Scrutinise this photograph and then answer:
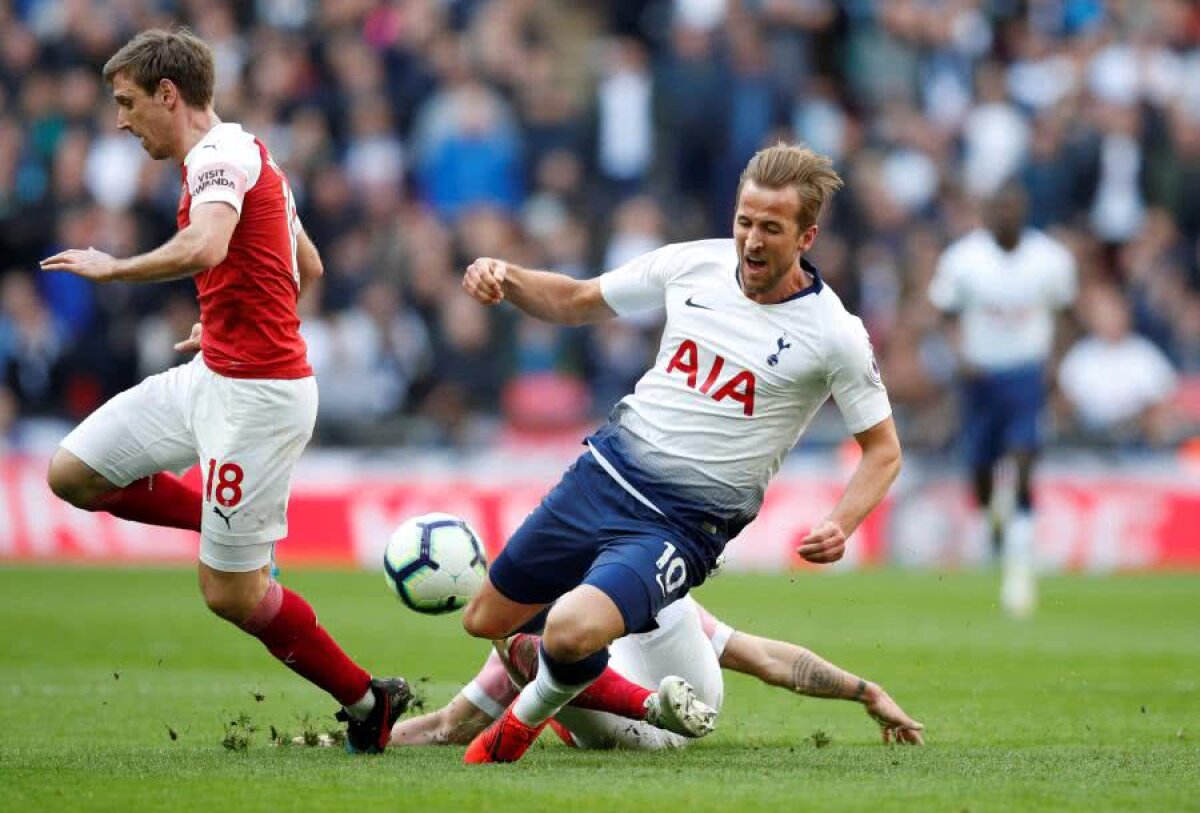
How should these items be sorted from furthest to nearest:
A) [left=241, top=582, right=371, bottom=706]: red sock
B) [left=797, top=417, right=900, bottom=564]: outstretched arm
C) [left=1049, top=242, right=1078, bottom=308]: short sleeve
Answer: [left=1049, top=242, right=1078, bottom=308]: short sleeve, [left=241, top=582, right=371, bottom=706]: red sock, [left=797, top=417, right=900, bottom=564]: outstretched arm

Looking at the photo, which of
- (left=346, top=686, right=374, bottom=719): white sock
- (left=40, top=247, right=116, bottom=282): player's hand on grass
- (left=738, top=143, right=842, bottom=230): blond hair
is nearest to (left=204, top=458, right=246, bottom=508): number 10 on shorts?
(left=346, top=686, right=374, bottom=719): white sock

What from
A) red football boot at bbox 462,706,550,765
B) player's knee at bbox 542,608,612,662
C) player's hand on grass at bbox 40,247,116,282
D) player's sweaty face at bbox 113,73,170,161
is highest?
player's sweaty face at bbox 113,73,170,161

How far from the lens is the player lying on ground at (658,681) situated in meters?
8.41

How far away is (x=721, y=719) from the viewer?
9602 millimetres

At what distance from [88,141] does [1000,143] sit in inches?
371

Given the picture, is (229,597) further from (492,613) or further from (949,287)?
(949,287)

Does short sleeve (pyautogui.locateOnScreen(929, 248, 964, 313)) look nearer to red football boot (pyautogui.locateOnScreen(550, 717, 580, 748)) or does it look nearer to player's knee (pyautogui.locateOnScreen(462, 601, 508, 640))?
red football boot (pyautogui.locateOnScreen(550, 717, 580, 748))

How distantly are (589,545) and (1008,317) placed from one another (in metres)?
8.41

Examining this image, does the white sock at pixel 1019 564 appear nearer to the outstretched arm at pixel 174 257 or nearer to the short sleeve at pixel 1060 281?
the short sleeve at pixel 1060 281

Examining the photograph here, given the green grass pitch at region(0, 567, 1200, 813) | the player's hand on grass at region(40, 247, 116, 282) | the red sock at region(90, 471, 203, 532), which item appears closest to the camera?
the green grass pitch at region(0, 567, 1200, 813)

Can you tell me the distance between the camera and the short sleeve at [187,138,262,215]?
773 cm

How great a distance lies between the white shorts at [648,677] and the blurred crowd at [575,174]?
10.8 metres

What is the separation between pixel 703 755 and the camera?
818 centimetres

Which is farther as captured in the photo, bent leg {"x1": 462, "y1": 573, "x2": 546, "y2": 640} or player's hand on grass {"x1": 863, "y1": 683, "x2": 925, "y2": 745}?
player's hand on grass {"x1": 863, "y1": 683, "x2": 925, "y2": 745}
